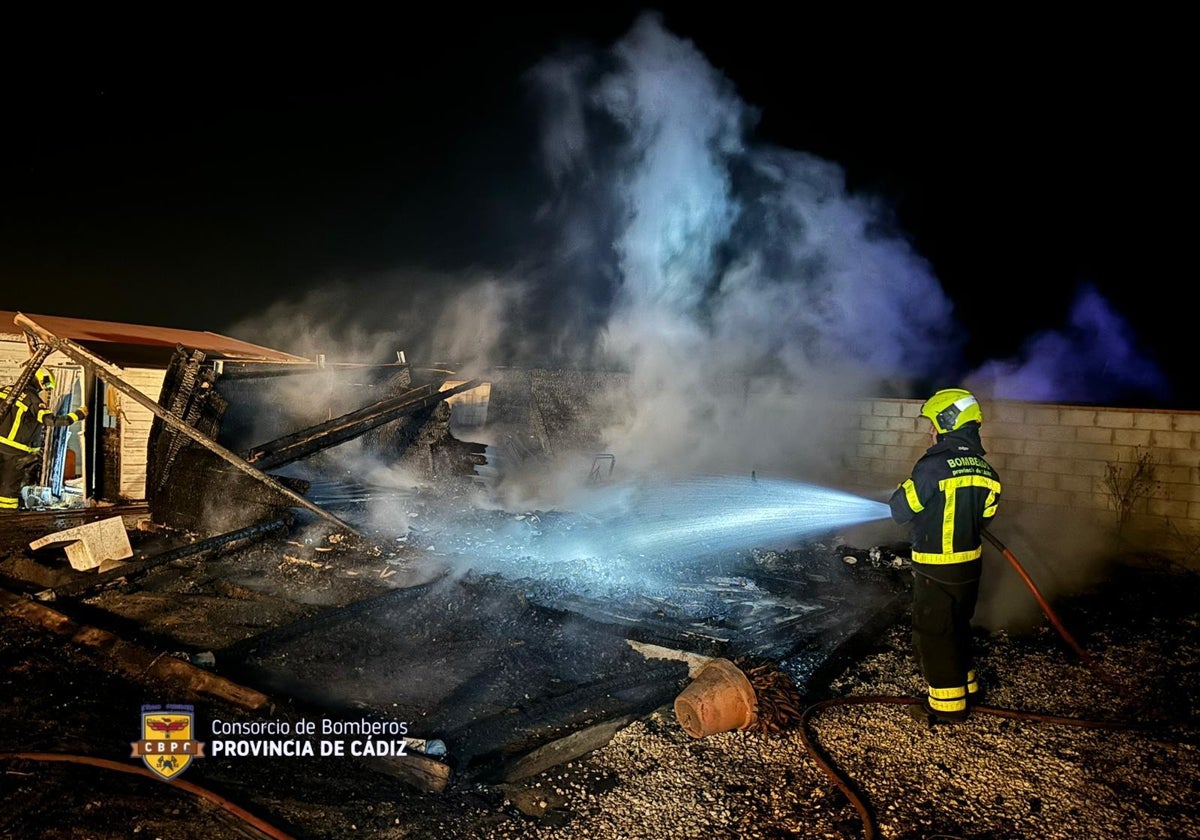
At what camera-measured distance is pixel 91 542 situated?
7.14 meters

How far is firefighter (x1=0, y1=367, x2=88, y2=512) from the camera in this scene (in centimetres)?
970

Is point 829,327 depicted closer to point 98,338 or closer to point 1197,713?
point 1197,713

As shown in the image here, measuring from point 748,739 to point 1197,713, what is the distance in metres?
3.14

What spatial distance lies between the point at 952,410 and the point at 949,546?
2.93 ft

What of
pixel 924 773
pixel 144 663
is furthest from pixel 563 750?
pixel 144 663

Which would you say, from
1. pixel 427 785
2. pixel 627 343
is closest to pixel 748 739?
pixel 427 785

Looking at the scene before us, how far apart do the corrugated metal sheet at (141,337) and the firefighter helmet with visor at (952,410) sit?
1032cm

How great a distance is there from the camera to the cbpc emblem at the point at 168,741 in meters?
3.52

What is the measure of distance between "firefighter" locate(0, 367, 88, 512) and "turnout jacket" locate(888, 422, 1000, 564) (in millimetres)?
11748

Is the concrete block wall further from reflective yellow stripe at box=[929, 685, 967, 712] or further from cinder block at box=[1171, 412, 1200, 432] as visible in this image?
reflective yellow stripe at box=[929, 685, 967, 712]

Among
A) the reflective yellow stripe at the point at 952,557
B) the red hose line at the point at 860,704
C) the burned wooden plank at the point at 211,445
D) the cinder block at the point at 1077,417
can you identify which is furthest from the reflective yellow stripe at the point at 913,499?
the cinder block at the point at 1077,417

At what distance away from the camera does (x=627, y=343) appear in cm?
1273

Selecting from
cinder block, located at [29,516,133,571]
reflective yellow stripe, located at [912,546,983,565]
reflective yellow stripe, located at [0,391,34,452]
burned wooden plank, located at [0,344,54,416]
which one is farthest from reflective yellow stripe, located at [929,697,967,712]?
reflective yellow stripe, located at [0,391,34,452]

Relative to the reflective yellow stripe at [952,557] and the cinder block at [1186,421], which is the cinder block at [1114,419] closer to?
the cinder block at [1186,421]
